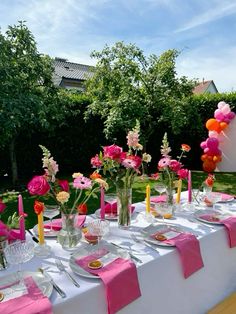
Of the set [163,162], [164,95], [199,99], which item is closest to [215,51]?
[199,99]

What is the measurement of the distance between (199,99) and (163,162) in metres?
6.24

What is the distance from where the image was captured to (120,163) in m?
1.51

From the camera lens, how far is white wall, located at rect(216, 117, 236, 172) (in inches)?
264

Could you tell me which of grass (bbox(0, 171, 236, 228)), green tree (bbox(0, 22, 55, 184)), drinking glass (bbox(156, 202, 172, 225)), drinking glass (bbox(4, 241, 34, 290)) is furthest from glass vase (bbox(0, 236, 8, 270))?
green tree (bbox(0, 22, 55, 184))

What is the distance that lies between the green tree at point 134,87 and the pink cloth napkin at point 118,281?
4.71 m

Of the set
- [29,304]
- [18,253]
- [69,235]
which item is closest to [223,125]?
[69,235]

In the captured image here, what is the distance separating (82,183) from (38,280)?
18.1 inches

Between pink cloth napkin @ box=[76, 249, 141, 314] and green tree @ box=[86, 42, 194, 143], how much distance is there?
4706 mm

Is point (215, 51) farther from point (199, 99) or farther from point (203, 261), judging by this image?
point (203, 261)

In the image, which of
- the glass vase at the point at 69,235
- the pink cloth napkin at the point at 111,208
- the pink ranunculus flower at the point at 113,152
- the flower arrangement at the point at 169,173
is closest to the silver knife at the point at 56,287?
the glass vase at the point at 69,235

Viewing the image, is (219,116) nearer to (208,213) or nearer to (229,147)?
(229,147)

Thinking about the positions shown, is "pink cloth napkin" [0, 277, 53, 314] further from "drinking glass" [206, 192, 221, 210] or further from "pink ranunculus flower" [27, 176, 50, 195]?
"drinking glass" [206, 192, 221, 210]

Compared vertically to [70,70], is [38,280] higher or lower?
lower

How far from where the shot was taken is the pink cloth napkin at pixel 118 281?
105 cm
